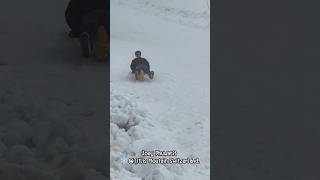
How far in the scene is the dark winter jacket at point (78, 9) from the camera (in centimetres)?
222

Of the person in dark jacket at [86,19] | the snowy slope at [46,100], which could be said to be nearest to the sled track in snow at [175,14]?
the person in dark jacket at [86,19]

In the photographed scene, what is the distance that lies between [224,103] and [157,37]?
31cm

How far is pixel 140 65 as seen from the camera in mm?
1926

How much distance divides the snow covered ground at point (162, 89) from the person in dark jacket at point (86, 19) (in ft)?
0.53

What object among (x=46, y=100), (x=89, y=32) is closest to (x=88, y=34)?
(x=89, y=32)

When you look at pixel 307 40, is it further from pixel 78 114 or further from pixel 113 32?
pixel 78 114

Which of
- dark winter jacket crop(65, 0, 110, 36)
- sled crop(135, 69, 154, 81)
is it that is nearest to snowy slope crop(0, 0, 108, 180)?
dark winter jacket crop(65, 0, 110, 36)

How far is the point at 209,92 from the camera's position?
1.98 metres

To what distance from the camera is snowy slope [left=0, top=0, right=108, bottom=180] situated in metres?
1.81

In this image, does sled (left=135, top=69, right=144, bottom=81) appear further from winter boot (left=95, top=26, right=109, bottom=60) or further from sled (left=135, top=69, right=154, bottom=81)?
winter boot (left=95, top=26, right=109, bottom=60)

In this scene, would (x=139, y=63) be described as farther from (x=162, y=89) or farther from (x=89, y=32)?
(x=89, y=32)

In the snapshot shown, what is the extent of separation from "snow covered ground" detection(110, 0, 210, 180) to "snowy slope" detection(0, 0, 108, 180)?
0.28 ft

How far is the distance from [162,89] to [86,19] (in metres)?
0.50

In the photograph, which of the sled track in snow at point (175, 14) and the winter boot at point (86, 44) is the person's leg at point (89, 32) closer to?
the winter boot at point (86, 44)
